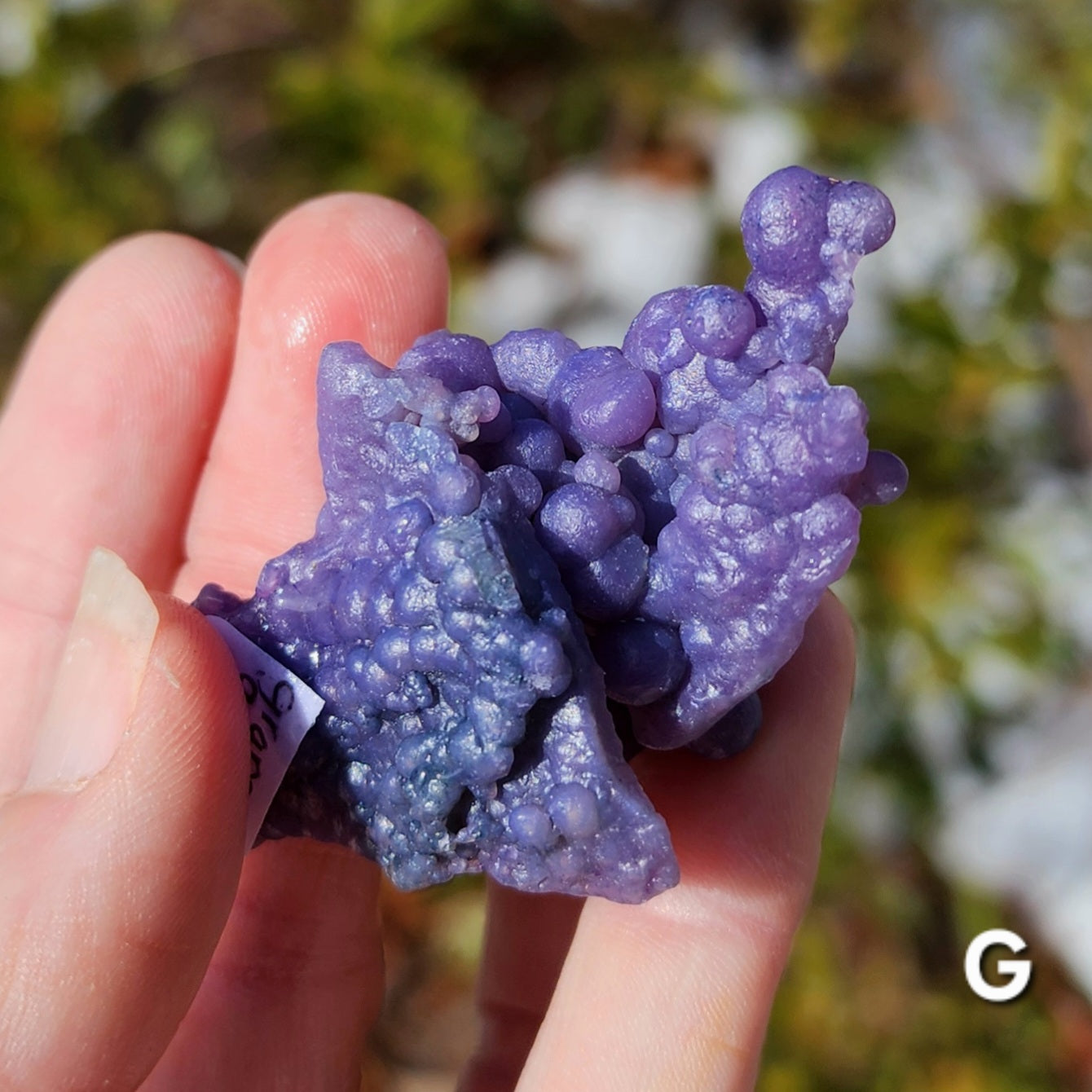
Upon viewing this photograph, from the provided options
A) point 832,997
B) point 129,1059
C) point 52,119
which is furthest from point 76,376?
point 832,997

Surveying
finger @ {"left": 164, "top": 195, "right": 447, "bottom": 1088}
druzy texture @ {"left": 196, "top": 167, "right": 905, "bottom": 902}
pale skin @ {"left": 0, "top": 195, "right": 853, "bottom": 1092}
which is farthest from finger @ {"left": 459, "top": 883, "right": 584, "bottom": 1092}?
druzy texture @ {"left": 196, "top": 167, "right": 905, "bottom": 902}

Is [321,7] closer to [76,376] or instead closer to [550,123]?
[550,123]

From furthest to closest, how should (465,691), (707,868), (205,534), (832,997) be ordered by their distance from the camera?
(832,997)
(205,534)
(707,868)
(465,691)

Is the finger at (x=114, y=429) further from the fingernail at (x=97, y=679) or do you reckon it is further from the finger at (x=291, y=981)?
the fingernail at (x=97, y=679)

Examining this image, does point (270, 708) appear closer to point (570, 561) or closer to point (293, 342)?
point (570, 561)

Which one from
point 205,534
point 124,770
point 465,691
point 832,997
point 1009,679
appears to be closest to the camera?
point 124,770

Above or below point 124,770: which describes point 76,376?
below

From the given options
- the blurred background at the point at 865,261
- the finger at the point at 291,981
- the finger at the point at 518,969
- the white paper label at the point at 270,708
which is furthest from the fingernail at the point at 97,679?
the blurred background at the point at 865,261

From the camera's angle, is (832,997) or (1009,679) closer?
(832,997)
